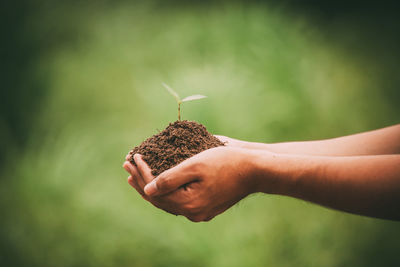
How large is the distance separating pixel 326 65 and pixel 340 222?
3.16 feet

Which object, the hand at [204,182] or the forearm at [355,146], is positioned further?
the forearm at [355,146]

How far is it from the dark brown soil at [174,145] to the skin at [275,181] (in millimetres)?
40

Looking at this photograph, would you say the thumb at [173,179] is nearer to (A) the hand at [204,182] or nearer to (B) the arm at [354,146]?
(A) the hand at [204,182]

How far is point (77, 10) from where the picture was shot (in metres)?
1.68

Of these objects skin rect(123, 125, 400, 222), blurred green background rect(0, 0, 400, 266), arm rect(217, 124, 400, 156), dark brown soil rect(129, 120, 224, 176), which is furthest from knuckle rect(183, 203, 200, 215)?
blurred green background rect(0, 0, 400, 266)

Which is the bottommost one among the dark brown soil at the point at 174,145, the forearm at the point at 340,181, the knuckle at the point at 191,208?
the knuckle at the point at 191,208

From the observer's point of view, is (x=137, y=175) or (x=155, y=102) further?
(x=155, y=102)

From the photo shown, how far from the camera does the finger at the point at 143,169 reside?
823mm

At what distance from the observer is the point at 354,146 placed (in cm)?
108

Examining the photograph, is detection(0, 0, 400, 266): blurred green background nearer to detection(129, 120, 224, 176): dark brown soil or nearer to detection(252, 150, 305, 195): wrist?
detection(129, 120, 224, 176): dark brown soil

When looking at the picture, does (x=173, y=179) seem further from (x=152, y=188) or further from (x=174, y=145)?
(x=174, y=145)

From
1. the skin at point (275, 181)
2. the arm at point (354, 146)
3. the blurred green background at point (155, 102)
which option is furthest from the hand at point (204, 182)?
the blurred green background at point (155, 102)

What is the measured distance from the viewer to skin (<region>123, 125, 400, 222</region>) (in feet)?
2.27

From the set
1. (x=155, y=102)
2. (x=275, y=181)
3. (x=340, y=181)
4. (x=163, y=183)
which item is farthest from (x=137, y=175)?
(x=155, y=102)
